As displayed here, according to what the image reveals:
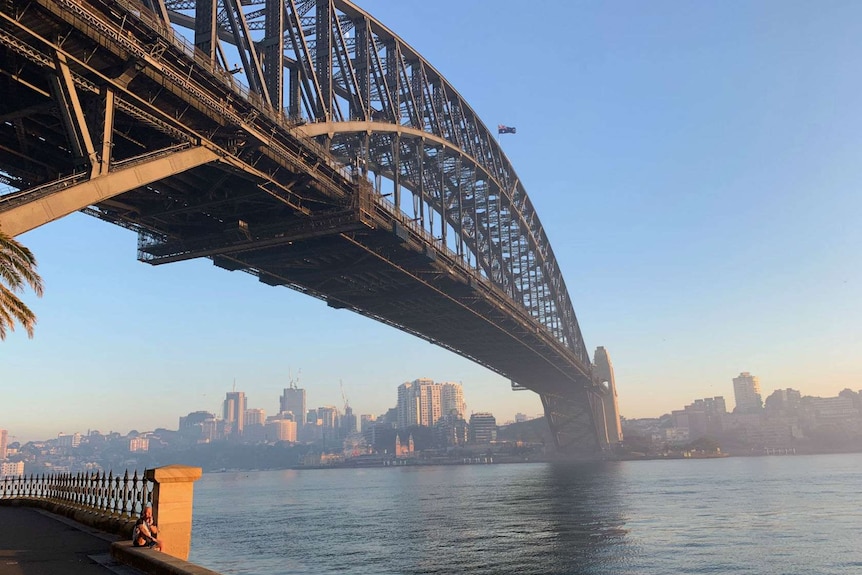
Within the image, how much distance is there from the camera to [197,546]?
4462 centimetres

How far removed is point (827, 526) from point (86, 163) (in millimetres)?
50311

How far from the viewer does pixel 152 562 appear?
41.5 feet

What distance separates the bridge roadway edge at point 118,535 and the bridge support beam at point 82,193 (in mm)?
9423

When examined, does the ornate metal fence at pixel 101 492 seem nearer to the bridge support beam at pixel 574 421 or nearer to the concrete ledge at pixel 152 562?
the concrete ledge at pixel 152 562

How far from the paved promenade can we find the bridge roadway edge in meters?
0.15

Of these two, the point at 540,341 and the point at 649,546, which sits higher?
the point at 540,341

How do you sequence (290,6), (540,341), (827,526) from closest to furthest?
(290,6) < (827,526) < (540,341)

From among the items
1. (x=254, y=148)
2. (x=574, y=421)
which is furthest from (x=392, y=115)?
(x=574, y=421)

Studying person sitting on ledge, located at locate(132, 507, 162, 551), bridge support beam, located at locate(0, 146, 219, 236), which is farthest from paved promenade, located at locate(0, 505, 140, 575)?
bridge support beam, located at locate(0, 146, 219, 236)

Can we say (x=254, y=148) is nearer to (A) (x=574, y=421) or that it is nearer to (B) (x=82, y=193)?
(B) (x=82, y=193)

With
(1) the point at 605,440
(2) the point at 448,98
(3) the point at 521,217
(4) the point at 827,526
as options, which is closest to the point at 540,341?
(3) the point at 521,217

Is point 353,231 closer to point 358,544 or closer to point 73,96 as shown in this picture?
point 358,544

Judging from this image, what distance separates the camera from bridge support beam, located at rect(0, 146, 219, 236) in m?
21.1

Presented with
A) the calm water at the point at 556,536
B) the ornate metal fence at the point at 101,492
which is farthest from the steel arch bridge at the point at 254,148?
the calm water at the point at 556,536
